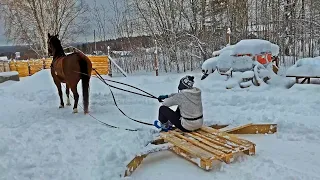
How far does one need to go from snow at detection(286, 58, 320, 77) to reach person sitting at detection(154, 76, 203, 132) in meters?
5.82

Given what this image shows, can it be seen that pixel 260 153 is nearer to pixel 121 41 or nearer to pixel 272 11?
pixel 272 11

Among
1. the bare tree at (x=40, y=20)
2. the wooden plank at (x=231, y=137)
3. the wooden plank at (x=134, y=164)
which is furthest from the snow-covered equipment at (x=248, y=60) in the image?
the bare tree at (x=40, y=20)

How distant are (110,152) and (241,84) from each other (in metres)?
6.26

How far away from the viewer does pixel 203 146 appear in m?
4.02

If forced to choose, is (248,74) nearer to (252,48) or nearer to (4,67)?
A: (252,48)

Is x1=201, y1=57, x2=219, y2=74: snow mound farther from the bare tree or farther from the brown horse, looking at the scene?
the bare tree

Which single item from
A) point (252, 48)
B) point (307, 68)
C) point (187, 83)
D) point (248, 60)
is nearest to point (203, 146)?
point (187, 83)

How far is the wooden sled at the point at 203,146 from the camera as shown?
3.76m

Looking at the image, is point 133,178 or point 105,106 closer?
point 133,178

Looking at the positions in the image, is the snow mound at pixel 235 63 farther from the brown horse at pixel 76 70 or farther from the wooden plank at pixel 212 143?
the wooden plank at pixel 212 143

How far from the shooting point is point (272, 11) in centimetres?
1681

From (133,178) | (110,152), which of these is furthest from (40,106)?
(133,178)

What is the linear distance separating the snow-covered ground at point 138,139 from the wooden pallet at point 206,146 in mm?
108

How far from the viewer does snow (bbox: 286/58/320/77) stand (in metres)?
9.06
